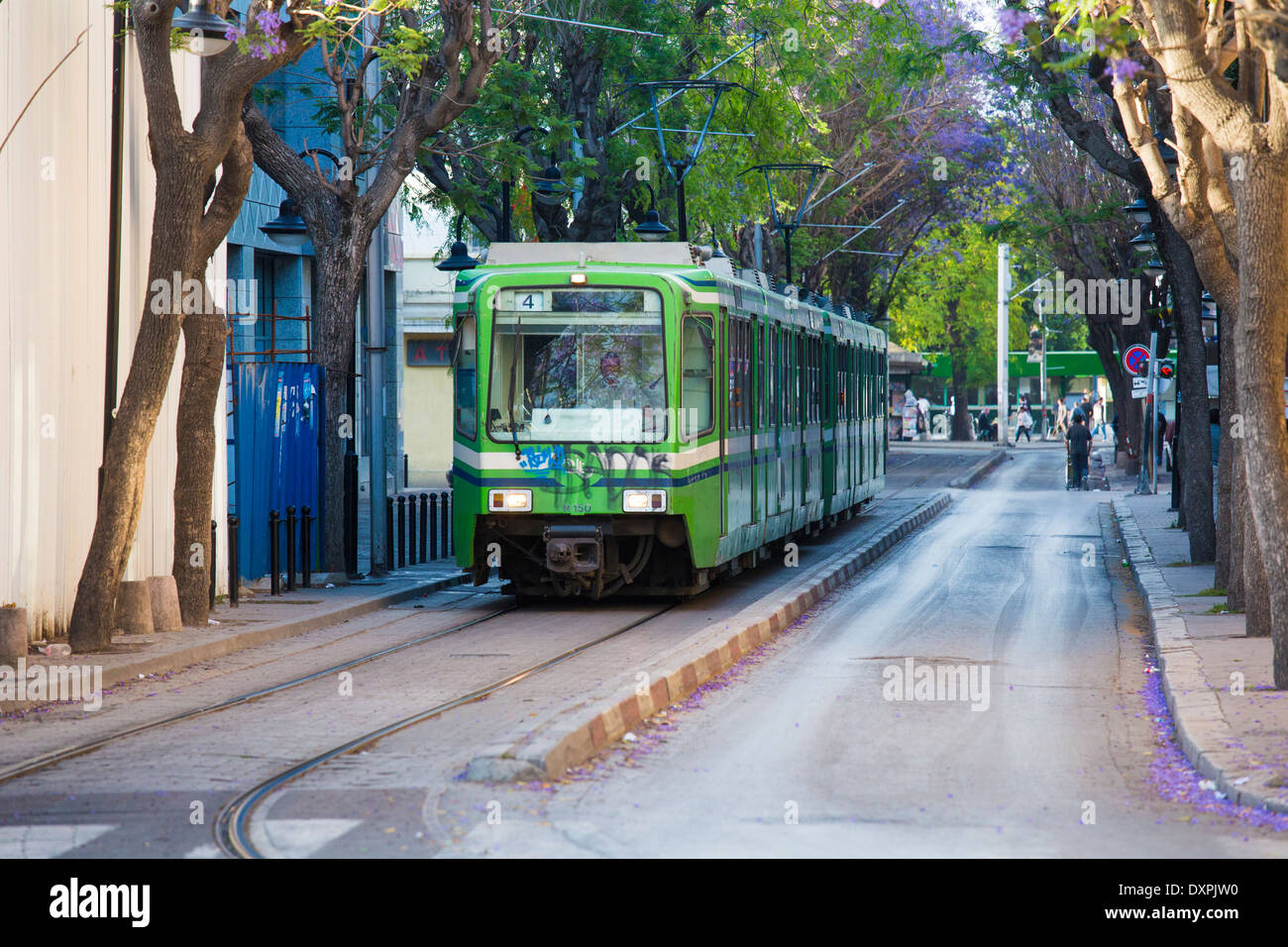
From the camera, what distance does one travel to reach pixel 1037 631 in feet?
52.7

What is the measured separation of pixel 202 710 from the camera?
11281mm

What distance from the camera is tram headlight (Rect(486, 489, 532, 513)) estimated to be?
55.3ft

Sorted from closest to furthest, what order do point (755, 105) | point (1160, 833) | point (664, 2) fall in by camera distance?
point (1160, 833) < point (664, 2) < point (755, 105)

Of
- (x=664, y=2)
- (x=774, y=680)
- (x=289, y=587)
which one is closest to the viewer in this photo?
(x=774, y=680)

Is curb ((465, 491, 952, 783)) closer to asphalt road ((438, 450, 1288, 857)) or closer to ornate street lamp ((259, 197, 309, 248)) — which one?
asphalt road ((438, 450, 1288, 857))

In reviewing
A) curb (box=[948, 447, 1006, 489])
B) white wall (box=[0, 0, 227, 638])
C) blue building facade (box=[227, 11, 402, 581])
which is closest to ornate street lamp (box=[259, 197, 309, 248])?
blue building facade (box=[227, 11, 402, 581])

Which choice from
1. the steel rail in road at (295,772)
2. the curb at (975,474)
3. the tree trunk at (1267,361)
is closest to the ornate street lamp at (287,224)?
the steel rail in road at (295,772)

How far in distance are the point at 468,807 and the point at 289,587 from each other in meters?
11.1

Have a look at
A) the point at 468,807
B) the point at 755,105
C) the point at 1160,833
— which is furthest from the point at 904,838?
the point at 755,105

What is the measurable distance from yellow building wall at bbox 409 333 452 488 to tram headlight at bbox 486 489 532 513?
3034 cm

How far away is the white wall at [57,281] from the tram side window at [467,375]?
294 centimetres

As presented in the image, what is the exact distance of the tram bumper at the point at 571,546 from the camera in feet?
55.3

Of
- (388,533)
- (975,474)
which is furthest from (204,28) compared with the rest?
(975,474)
